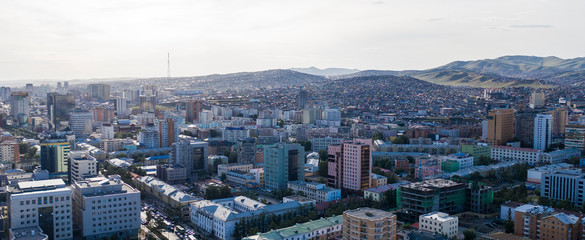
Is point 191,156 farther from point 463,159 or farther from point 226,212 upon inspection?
point 463,159

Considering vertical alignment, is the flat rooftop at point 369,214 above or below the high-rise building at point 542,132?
below

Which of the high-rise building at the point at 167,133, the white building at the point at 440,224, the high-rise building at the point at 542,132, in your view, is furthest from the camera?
the high-rise building at the point at 167,133

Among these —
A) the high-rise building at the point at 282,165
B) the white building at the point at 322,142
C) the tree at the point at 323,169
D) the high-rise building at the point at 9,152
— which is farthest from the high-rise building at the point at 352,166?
the high-rise building at the point at 9,152

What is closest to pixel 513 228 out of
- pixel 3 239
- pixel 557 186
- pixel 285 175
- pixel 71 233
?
pixel 557 186

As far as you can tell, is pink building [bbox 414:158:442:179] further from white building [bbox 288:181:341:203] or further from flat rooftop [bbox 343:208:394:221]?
flat rooftop [bbox 343:208:394:221]

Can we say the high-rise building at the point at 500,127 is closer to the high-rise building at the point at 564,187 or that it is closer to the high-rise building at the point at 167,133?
the high-rise building at the point at 564,187

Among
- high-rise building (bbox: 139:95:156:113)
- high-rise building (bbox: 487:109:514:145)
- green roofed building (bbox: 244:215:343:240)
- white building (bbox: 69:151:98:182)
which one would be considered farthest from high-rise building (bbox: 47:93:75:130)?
green roofed building (bbox: 244:215:343:240)
